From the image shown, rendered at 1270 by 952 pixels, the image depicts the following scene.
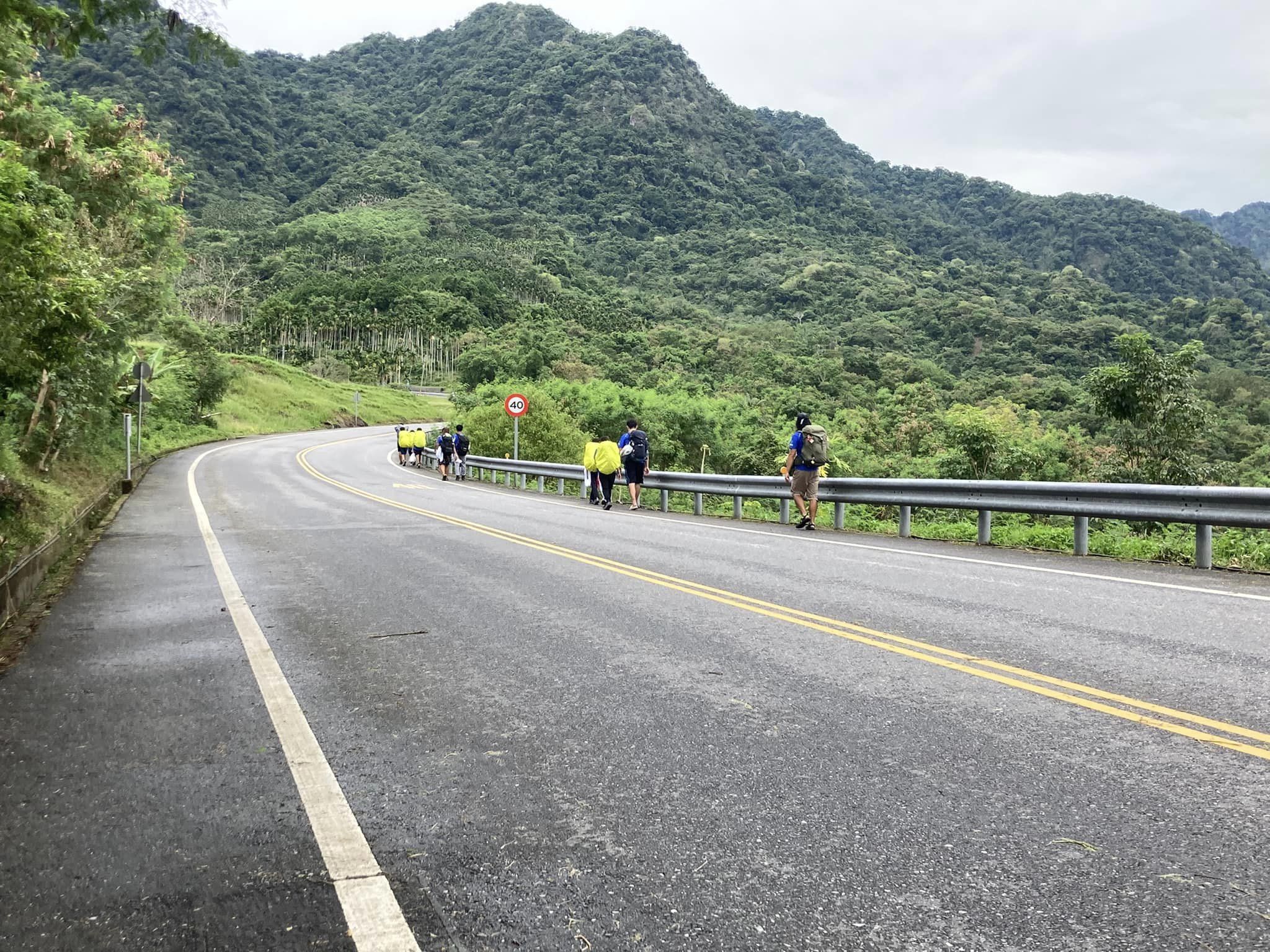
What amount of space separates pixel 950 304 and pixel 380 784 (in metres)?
136

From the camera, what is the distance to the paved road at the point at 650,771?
8.63ft

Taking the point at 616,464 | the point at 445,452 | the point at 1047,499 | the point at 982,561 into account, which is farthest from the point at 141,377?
the point at 1047,499

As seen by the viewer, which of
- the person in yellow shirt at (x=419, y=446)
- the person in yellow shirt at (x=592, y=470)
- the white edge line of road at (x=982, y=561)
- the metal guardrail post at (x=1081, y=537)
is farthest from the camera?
the person in yellow shirt at (x=419, y=446)

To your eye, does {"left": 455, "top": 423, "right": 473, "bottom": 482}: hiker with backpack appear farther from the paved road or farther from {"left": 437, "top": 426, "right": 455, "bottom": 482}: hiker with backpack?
the paved road

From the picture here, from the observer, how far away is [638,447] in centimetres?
1922

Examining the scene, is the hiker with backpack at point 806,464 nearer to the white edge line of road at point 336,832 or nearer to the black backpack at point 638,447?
the black backpack at point 638,447

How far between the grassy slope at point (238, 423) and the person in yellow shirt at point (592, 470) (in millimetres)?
10136

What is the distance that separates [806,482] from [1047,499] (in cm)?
397

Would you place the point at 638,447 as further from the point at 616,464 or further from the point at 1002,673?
the point at 1002,673

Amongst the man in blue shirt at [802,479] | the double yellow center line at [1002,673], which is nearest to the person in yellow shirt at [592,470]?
the man in blue shirt at [802,479]

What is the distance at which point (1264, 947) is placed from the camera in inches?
94.3

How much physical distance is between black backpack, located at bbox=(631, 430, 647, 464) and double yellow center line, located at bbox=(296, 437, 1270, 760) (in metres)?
9.51

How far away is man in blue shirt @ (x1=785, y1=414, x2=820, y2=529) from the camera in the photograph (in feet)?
47.5

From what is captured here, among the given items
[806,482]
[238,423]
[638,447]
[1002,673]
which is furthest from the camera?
[238,423]
